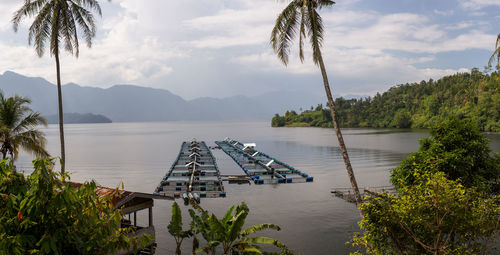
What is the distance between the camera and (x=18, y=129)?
2138 cm

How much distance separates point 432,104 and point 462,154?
15073 centimetres

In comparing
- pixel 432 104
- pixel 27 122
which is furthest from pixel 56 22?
pixel 432 104

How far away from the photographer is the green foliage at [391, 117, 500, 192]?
19.5 meters

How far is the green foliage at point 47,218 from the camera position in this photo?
561cm

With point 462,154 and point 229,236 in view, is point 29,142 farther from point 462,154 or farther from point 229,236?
point 462,154

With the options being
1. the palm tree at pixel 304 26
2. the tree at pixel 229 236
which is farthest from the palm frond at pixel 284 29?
the tree at pixel 229 236

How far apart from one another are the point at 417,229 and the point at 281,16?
11477 mm

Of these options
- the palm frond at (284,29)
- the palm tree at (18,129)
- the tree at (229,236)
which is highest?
the palm frond at (284,29)

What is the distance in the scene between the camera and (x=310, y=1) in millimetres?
17219

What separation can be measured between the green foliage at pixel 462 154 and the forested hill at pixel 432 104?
106 meters

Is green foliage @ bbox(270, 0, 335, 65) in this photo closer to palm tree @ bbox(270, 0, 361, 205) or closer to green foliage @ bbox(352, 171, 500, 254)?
palm tree @ bbox(270, 0, 361, 205)

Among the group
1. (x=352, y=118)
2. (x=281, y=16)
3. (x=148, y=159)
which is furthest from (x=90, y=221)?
(x=352, y=118)

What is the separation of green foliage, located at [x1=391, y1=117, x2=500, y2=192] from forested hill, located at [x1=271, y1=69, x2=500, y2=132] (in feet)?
349

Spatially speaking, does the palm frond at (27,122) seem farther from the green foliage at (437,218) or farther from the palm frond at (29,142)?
the green foliage at (437,218)
